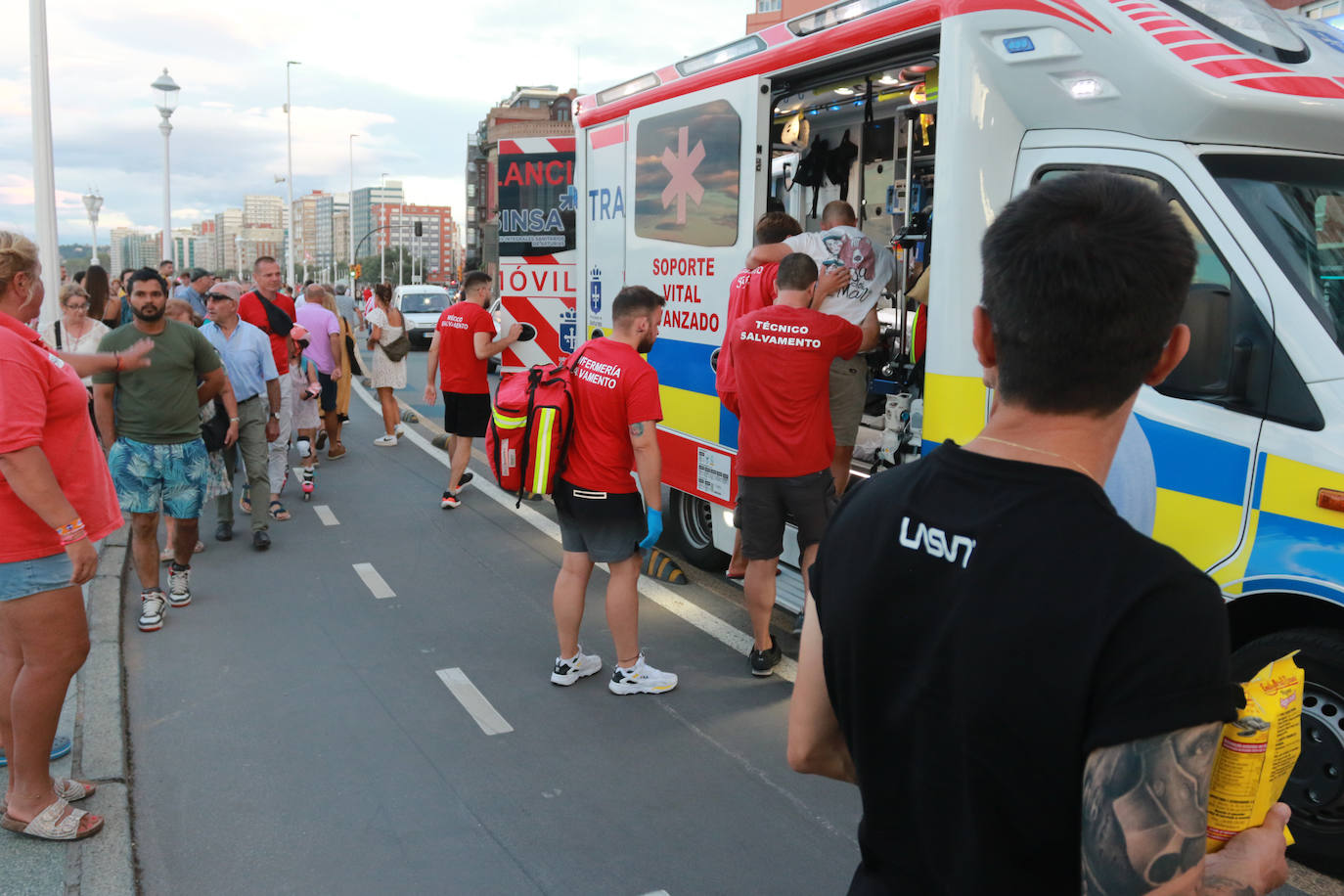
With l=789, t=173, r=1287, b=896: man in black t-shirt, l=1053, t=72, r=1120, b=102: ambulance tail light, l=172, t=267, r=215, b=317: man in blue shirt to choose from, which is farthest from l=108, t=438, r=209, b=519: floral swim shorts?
l=172, t=267, r=215, b=317: man in blue shirt

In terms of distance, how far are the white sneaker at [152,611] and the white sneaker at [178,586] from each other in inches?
12.3

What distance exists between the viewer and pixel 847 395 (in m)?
5.94

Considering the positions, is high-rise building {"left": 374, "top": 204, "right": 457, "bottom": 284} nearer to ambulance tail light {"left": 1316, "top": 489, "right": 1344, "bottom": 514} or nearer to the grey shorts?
the grey shorts

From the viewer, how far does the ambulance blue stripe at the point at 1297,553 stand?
132 inches

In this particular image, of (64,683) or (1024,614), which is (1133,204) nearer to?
(1024,614)

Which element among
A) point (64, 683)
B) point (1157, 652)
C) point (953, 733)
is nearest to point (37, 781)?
point (64, 683)

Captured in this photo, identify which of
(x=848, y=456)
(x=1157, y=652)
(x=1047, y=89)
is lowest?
(x=848, y=456)

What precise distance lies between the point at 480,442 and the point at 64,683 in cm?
873

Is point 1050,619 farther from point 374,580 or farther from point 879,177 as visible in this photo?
point 879,177

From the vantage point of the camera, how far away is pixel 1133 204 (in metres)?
1.28

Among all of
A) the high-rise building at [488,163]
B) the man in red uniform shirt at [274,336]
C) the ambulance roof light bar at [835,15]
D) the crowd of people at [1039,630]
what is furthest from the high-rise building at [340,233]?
the crowd of people at [1039,630]

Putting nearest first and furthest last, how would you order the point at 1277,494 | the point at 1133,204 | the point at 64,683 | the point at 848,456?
1. the point at 1133,204
2. the point at 1277,494
3. the point at 64,683
4. the point at 848,456

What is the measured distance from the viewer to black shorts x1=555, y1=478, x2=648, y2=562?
201 inches

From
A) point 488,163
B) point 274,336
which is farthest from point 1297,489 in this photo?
point 488,163
